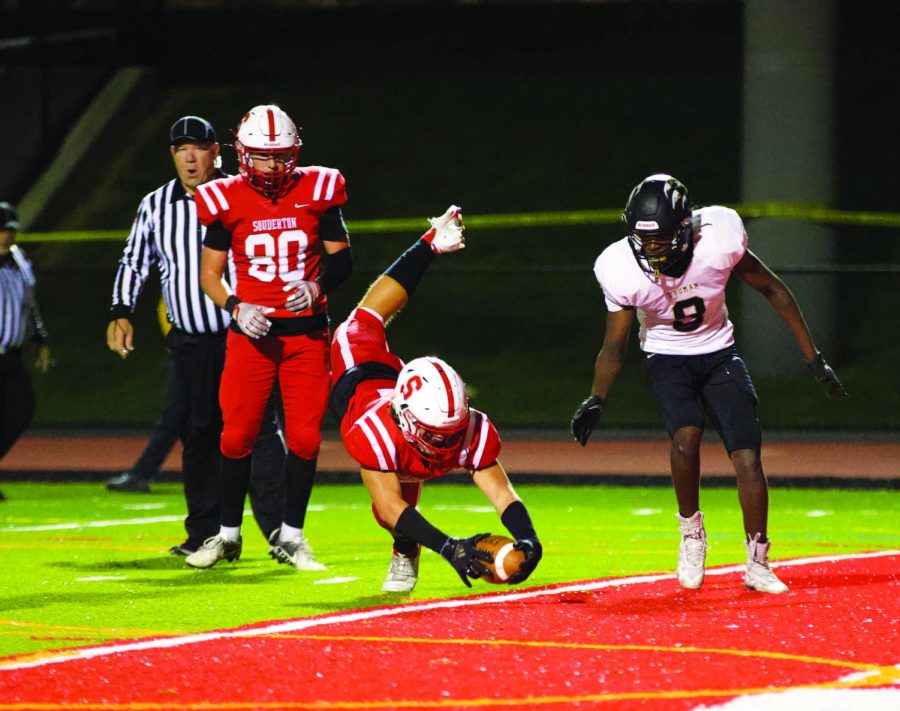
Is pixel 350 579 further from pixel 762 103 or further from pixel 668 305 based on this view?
pixel 762 103

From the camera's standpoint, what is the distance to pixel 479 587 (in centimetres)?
757

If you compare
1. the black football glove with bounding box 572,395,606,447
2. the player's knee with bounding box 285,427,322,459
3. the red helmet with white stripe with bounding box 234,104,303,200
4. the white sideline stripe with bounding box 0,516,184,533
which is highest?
the red helmet with white stripe with bounding box 234,104,303,200

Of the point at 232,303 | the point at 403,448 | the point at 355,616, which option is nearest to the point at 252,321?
the point at 232,303

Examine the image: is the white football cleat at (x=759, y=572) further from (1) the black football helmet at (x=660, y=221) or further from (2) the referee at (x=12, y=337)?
(2) the referee at (x=12, y=337)

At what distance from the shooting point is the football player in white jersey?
724cm

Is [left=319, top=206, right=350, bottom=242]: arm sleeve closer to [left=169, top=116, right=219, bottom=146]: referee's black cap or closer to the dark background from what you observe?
[left=169, top=116, right=219, bottom=146]: referee's black cap

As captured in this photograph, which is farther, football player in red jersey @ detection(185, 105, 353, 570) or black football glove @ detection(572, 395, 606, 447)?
football player in red jersey @ detection(185, 105, 353, 570)

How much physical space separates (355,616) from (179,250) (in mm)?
2629

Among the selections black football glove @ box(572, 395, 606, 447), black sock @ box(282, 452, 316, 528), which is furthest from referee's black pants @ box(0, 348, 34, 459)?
black football glove @ box(572, 395, 606, 447)

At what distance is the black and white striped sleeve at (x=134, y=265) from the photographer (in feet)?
28.7

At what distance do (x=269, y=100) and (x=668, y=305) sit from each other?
19916 millimetres

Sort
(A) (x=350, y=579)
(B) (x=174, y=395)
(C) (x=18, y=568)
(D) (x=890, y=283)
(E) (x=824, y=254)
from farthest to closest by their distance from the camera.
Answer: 1. (D) (x=890, y=283)
2. (E) (x=824, y=254)
3. (B) (x=174, y=395)
4. (C) (x=18, y=568)
5. (A) (x=350, y=579)

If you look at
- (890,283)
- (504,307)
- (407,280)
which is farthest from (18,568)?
(890,283)

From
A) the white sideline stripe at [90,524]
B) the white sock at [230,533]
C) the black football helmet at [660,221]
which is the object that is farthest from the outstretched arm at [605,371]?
the white sideline stripe at [90,524]
